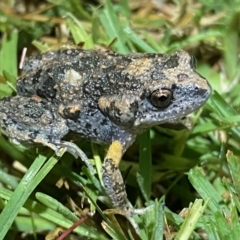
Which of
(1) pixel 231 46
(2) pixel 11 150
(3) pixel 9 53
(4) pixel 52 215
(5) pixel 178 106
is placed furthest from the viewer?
(1) pixel 231 46

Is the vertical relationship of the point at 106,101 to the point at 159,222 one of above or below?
above

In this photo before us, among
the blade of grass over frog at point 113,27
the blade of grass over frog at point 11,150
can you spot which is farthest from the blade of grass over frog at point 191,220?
the blade of grass over frog at point 113,27

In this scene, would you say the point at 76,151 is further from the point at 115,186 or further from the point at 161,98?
the point at 161,98

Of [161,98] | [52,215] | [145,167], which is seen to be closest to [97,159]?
[145,167]

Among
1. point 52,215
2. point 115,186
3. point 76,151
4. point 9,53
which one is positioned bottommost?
point 52,215

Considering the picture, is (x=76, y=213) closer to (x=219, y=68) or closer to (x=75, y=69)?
(x=75, y=69)

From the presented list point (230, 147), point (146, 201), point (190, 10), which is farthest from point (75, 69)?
point (190, 10)
